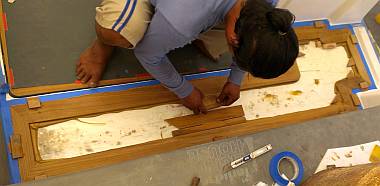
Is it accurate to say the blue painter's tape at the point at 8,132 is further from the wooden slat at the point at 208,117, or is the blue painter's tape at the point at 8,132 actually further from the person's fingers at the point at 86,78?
the wooden slat at the point at 208,117

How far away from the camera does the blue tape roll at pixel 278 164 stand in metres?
1.02

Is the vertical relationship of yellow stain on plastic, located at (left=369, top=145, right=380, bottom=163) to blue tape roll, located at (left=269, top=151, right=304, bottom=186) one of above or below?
below

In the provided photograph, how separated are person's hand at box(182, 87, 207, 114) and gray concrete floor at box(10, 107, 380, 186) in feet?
1.04

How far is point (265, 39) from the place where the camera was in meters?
0.86

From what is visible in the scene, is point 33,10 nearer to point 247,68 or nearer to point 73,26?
point 73,26

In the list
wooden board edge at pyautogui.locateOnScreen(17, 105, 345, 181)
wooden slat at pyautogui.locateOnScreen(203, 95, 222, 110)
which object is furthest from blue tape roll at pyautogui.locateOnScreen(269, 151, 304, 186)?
wooden slat at pyautogui.locateOnScreen(203, 95, 222, 110)

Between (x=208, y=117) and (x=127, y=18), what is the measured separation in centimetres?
51

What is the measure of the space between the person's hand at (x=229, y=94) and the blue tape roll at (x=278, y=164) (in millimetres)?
382

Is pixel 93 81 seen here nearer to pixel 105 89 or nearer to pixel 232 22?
pixel 105 89

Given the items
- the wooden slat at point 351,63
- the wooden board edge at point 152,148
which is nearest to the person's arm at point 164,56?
the wooden board edge at point 152,148

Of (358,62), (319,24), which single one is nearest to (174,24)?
(319,24)

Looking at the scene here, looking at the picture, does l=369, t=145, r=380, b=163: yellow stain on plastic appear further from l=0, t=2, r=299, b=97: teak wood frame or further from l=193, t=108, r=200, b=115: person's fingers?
l=0, t=2, r=299, b=97: teak wood frame

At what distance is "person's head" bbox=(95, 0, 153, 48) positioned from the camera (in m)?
1.08

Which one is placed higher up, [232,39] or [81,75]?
[81,75]
